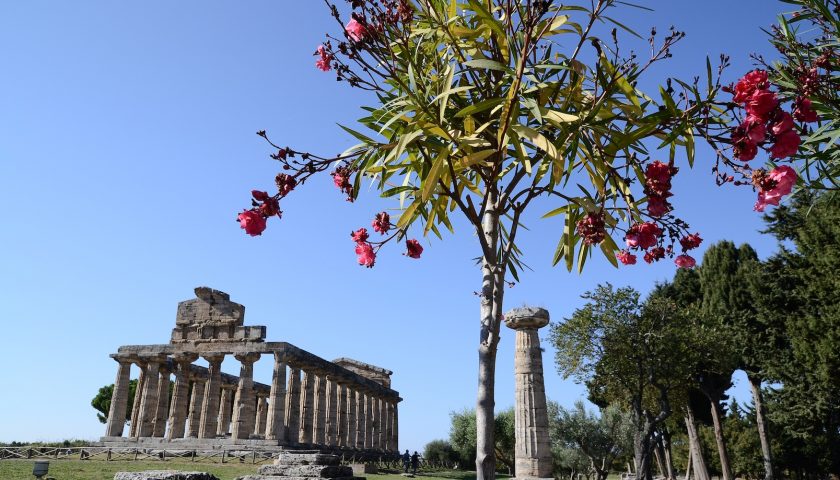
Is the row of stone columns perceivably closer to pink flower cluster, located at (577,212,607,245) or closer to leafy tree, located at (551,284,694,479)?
leafy tree, located at (551,284,694,479)

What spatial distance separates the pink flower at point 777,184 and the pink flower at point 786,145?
0.24m

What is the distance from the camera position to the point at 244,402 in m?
33.3

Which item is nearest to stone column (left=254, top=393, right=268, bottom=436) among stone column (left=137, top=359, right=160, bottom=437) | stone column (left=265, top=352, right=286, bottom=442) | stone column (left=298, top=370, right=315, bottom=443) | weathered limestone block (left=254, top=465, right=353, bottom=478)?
stone column (left=137, top=359, right=160, bottom=437)

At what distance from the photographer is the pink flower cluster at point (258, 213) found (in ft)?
15.8

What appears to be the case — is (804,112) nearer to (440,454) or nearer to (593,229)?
(593,229)

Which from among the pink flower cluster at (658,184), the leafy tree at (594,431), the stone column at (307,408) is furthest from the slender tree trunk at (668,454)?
the pink flower cluster at (658,184)

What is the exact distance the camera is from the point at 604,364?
30.0 m

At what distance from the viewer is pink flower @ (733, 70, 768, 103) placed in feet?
13.6

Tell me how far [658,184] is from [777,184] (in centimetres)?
81

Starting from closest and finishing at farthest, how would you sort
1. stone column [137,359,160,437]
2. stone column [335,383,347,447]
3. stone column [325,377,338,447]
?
stone column [137,359,160,437]
stone column [325,377,338,447]
stone column [335,383,347,447]

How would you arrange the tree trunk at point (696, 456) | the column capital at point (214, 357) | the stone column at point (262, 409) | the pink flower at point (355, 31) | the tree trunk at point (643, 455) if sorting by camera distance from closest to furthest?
the pink flower at point (355, 31)
the tree trunk at point (643, 455)
the tree trunk at point (696, 456)
the column capital at point (214, 357)
the stone column at point (262, 409)

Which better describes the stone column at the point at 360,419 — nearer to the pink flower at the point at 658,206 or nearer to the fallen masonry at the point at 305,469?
the fallen masonry at the point at 305,469

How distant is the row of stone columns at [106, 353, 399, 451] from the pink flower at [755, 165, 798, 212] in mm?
30043

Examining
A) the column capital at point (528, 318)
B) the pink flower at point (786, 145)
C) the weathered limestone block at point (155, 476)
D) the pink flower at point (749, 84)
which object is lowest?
the weathered limestone block at point (155, 476)
